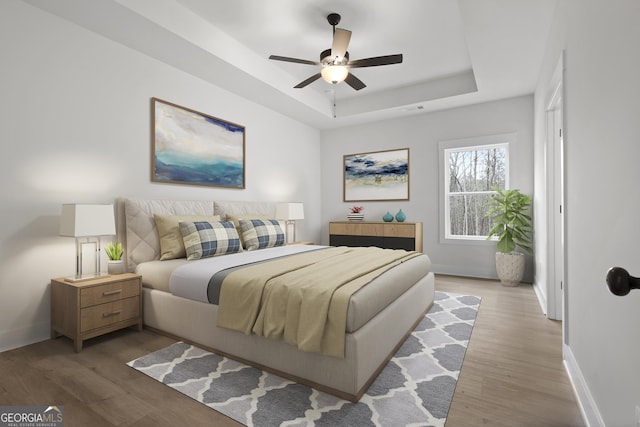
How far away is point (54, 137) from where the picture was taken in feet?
8.91

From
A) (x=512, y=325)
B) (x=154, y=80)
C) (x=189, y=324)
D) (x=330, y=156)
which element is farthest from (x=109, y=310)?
(x=330, y=156)

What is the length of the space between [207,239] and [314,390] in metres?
1.86

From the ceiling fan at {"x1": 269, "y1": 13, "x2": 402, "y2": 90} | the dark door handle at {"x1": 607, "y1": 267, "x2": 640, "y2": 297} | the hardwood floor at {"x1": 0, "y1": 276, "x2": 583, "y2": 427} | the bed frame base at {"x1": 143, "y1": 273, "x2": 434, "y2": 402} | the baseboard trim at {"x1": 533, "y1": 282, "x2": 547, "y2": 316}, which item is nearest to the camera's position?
the dark door handle at {"x1": 607, "y1": 267, "x2": 640, "y2": 297}

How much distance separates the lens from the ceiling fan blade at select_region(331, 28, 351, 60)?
2.79m

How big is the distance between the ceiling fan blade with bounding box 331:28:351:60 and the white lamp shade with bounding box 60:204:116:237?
96.1 inches

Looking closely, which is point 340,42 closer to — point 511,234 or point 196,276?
point 196,276

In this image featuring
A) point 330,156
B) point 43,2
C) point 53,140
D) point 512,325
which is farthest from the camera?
point 330,156

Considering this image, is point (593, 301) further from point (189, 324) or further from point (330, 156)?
point (330, 156)

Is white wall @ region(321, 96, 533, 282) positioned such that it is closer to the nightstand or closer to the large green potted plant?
the large green potted plant

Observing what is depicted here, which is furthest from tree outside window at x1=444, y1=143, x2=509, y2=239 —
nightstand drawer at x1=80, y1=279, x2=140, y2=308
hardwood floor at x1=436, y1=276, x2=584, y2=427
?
nightstand drawer at x1=80, y1=279, x2=140, y2=308

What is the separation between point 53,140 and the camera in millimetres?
2707

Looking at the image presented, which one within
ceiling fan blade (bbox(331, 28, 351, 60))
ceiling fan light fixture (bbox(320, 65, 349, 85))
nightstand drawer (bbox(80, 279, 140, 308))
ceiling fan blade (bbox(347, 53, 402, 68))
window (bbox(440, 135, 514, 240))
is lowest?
nightstand drawer (bbox(80, 279, 140, 308))

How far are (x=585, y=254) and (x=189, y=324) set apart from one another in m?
2.70

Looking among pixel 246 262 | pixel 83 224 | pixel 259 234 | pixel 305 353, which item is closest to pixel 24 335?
pixel 83 224
